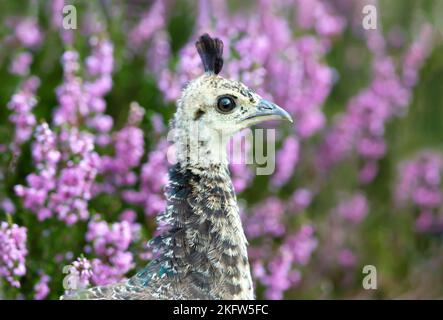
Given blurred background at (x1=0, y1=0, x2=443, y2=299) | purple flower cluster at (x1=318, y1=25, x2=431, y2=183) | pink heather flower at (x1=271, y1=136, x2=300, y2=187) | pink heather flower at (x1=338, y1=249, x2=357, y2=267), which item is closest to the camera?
blurred background at (x1=0, y1=0, x2=443, y2=299)

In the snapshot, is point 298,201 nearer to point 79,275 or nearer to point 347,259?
point 347,259

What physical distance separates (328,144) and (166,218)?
2782 millimetres

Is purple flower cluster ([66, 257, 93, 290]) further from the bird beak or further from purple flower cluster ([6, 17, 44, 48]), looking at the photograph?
purple flower cluster ([6, 17, 44, 48])

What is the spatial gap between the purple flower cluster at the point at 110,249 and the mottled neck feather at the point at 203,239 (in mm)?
440

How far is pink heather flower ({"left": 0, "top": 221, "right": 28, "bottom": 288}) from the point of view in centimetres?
357

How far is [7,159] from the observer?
13.9 feet

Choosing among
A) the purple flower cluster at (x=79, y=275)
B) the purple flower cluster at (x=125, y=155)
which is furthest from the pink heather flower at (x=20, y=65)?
the purple flower cluster at (x=79, y=275)

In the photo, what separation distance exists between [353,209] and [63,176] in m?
2.66

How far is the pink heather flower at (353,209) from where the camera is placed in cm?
593

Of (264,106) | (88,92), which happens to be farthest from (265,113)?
(88,92)

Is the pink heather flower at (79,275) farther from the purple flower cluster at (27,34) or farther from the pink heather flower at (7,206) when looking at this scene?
the purple flower cluster at (27,34)

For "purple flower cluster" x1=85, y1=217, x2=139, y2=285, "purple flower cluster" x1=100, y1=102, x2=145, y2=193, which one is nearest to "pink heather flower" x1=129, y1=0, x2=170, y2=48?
"purple flower cluster" x1=100, y1=102, x2=145, y2=193
